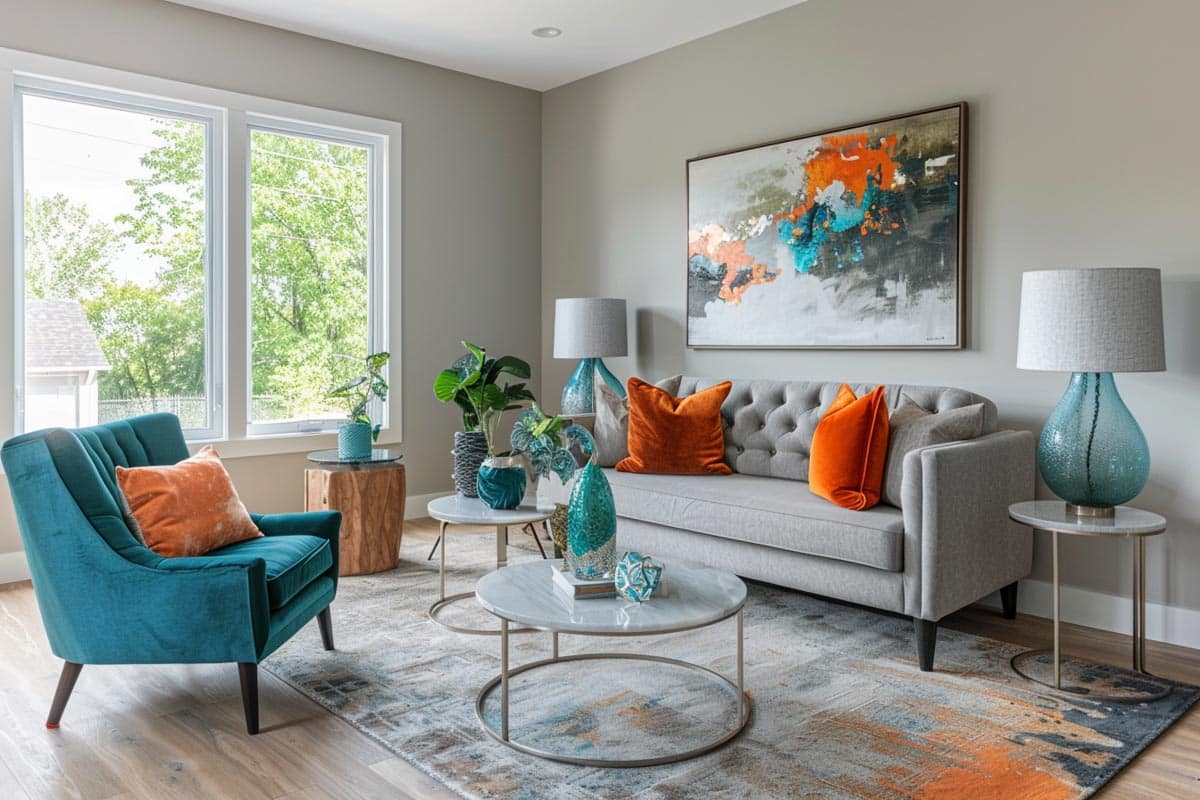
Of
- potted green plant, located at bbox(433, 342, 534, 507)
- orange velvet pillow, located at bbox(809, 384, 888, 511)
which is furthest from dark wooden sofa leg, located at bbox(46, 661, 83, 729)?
orange velvet pillow, located at bbox(809, 384, 888, 511)

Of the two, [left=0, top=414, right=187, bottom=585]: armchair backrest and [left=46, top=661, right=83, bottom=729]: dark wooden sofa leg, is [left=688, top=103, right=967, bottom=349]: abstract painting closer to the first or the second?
[left=0, top=414, right=187, bottom=585]: armchair backrest

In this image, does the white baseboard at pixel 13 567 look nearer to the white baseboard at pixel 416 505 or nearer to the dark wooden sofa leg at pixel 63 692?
the dark wooden sofa leg at pixel 63 692

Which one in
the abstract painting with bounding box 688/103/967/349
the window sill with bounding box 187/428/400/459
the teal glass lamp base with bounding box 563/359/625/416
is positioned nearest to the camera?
the abstract painting with bounding box 688/103/967/349

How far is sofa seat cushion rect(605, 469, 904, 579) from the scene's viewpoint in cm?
299

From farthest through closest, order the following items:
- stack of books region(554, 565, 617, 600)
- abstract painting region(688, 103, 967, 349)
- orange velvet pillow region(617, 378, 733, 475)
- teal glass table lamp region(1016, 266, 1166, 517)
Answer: orange velvet pillow region(617, 378, 733, 475), abstract painting region(688, 103, 967, 349), teal glass table lamp region(1016, 266, 1166, 517), stack of books region(554, 565, 617, 600)

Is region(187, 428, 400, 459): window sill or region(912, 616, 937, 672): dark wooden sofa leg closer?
region(912, 616, 937, 672): dark wooden sofa leg

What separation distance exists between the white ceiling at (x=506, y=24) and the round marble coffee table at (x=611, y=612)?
3002 mm

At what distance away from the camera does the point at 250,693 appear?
2422mm

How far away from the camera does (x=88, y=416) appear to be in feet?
13.9

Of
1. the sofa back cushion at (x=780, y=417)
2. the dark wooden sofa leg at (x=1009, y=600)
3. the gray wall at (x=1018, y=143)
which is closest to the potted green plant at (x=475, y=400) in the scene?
the sofa back cushion at (x=780, y=417)

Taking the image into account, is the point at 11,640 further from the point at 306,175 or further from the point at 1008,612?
the point at 1008,612

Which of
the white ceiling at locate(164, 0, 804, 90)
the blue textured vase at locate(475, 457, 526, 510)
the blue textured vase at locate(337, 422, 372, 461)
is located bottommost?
the blue textured vase at locate(475, 457, 526, 510)

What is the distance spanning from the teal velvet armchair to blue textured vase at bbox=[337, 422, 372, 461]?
65.3 inches

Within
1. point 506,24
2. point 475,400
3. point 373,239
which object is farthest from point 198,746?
point 506,24
